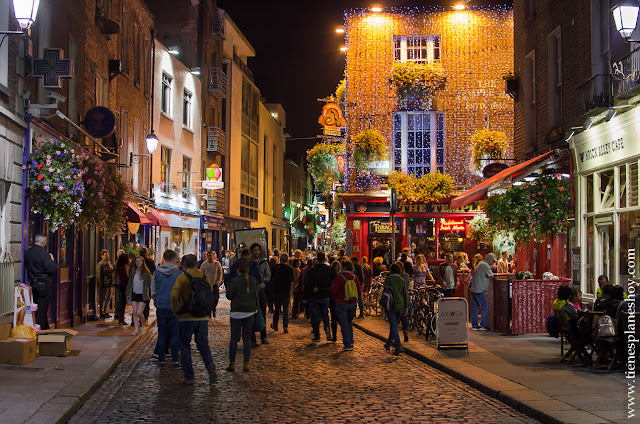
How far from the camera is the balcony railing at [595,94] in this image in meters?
14.0

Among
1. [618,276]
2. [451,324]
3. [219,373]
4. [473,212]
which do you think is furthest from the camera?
[473,212]

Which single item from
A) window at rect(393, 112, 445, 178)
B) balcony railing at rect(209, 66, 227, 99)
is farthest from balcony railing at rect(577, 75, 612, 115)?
balcony railing at rect(209, 66, 227, 99)

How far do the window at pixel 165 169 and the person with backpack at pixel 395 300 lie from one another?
19444 mm

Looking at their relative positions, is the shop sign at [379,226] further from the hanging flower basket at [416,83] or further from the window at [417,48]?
the window at [417,48]

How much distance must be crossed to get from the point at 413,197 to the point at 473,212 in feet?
11.1

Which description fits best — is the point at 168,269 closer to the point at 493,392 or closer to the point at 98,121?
the point at 493,392

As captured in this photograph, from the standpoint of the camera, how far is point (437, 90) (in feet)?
111

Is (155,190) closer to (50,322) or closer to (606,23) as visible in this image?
(50,322)

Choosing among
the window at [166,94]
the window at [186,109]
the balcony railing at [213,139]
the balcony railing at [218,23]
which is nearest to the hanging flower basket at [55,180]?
the window at [166,94]

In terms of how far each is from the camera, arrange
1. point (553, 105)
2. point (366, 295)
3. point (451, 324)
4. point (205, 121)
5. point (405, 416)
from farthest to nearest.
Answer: point (205, 121) < point (366, 295) < point (553, 105) < point (451, 324) < point (405, 416)

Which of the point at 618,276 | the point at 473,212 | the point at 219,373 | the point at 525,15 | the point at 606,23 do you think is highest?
the point at 525,15

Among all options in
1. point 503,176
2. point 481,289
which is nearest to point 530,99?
point 503,176

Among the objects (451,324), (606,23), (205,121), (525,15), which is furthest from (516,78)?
(205,121)

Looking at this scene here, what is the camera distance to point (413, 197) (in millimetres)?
32531
